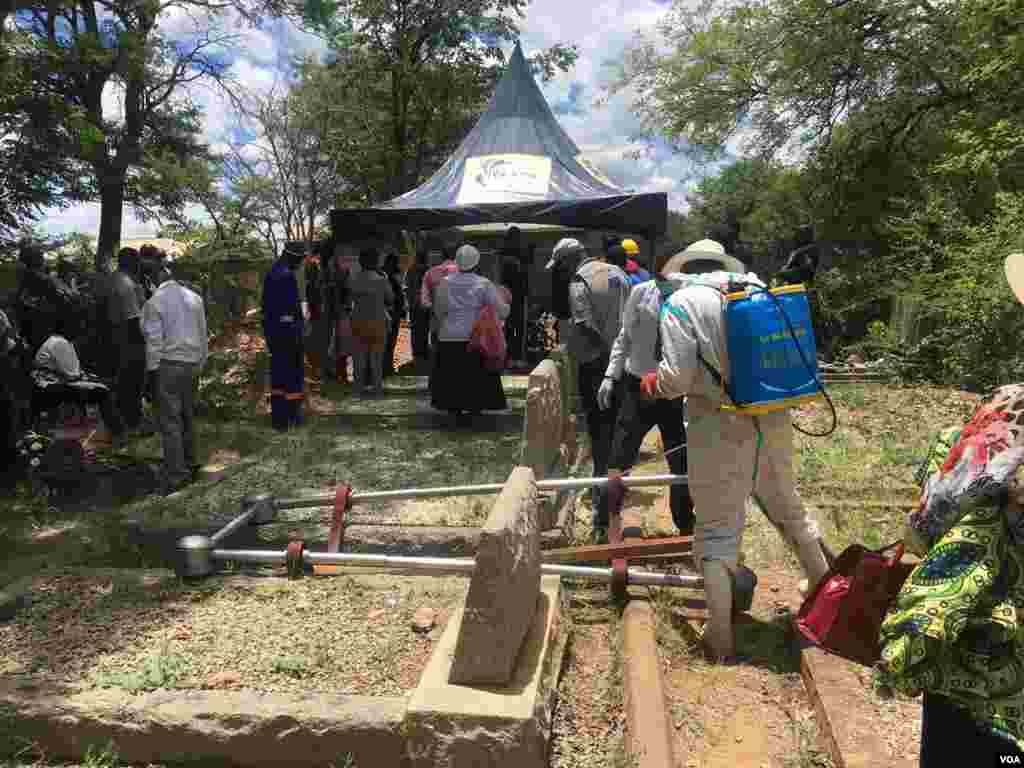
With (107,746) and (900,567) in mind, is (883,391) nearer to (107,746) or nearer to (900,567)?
(900,567)

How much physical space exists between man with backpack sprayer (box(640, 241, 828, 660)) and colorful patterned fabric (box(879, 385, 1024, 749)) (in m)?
1.53

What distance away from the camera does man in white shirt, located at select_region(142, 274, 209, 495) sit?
6.20 m

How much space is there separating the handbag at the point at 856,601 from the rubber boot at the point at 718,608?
14.2 inches

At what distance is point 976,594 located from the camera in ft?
5.36

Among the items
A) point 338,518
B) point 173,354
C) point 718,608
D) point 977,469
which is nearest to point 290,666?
Result: point 338,518

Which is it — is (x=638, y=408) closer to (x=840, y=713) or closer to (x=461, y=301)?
(x=840, y=713)

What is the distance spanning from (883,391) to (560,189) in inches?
191

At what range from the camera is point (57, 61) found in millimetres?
9914

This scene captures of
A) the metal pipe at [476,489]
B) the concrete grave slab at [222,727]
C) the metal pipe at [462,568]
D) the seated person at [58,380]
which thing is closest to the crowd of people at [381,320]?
the seated person at [58,380]

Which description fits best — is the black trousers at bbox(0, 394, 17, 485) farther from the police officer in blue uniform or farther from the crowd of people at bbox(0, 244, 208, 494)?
the police officer in blue uniform

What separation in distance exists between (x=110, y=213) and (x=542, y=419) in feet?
36.1

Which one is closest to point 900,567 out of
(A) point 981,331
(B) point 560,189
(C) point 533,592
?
(C) point 533,592

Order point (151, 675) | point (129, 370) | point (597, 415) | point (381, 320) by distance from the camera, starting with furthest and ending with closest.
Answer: point (381, 320) → point (129, 370) → point (597, 415) → point (151, 675)

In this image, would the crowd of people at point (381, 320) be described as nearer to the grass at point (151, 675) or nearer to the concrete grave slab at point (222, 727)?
the grass at point (151, 675)
